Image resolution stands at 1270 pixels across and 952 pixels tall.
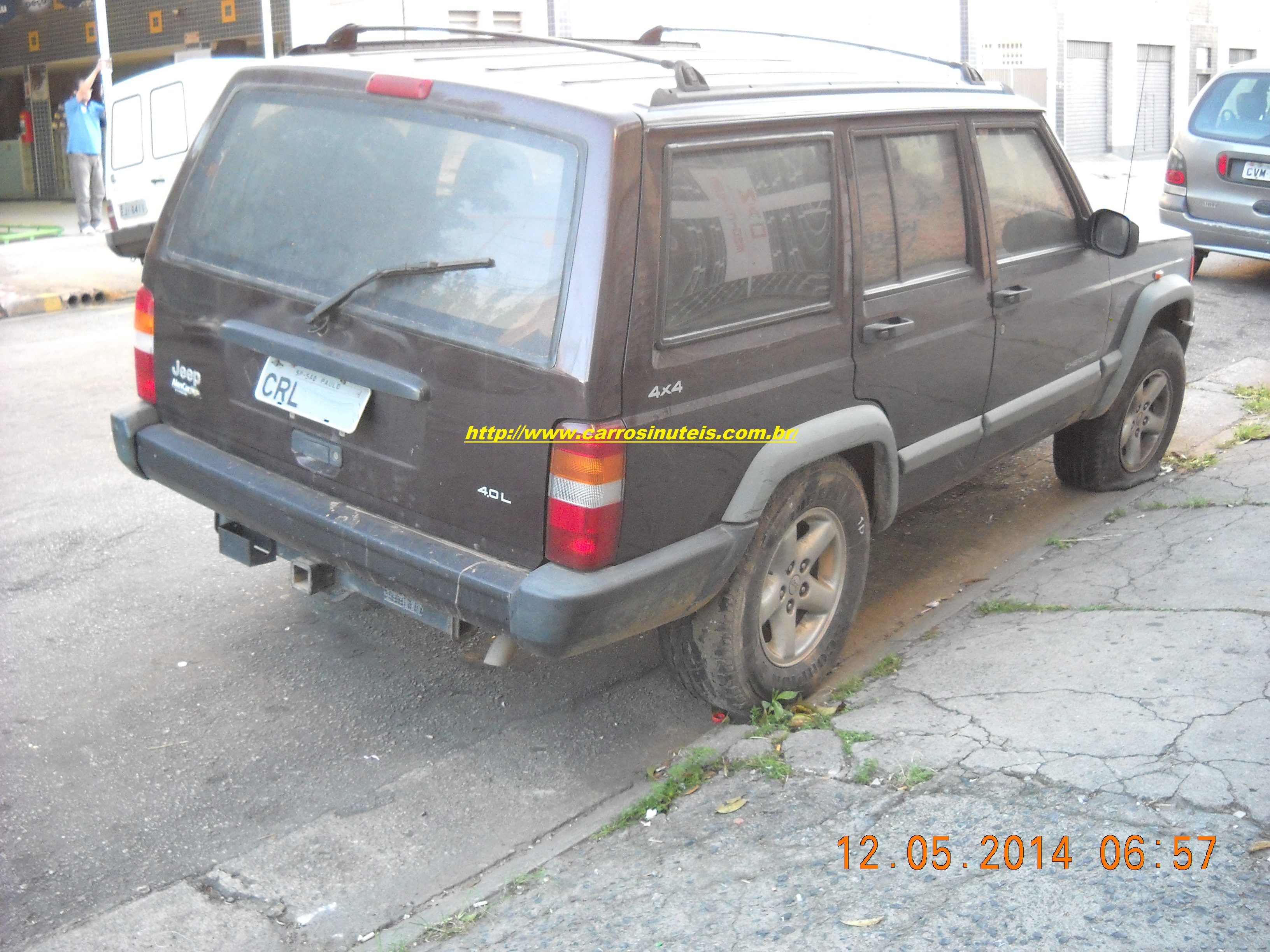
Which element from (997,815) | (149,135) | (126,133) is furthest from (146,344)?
(126,133)

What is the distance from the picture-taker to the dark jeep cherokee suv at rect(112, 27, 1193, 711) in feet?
10.2

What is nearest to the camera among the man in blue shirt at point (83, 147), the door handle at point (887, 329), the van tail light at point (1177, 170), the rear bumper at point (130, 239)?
the door handle at point (887, 329)

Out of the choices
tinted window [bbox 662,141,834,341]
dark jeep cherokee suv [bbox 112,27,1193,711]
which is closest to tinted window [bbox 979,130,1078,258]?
dark jeep cherokee suv [bbox 112,27,1193,711]

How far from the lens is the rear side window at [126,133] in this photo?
452 inches

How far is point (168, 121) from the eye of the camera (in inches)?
443

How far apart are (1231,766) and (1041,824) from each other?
57 cm

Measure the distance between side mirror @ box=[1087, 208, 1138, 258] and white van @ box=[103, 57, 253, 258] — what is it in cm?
847

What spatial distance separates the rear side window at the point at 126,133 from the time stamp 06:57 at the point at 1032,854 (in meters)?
10.6

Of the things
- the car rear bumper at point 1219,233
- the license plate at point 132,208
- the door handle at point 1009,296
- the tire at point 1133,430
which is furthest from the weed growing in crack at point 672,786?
the license plate at point 132,208

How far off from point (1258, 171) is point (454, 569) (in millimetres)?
8848

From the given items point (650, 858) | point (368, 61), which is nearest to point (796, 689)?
point (650, 858)

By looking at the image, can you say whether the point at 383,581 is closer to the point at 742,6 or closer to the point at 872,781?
the point at 872,781

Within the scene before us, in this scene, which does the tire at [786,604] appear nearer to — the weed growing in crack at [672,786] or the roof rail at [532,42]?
the weed growing in crack at [672,786]

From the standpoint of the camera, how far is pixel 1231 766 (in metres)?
3.18
